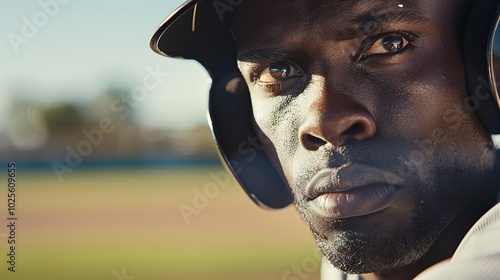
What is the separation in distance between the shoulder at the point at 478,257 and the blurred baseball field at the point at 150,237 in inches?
131

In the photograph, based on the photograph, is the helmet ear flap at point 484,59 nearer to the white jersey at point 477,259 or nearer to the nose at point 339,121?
the nose at point 339,121

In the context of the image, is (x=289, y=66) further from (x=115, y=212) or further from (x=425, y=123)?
(x=115, y=212)

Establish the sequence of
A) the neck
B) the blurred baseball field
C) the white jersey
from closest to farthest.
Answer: the white jersey
the neck
the blurred baseball field

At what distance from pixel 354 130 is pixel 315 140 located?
94 millimetres

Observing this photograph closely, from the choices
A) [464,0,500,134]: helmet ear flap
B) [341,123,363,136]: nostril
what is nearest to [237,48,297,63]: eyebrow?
[341,123,363,136]: nostril

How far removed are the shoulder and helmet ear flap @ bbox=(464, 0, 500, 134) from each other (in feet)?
1.65

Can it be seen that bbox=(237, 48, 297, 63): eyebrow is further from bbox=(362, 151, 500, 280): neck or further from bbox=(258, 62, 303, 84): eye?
bbox=(362, 151, 500, 280): neck

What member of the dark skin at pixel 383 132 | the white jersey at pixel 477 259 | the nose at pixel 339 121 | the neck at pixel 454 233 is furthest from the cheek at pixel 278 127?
the white jersey at pixel 477 259

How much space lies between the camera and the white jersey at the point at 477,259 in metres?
0.85

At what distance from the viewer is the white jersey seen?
849 millimetres

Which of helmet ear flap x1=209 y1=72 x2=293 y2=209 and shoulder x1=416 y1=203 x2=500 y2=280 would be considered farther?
helmet ear flap x1=209 y1=72 x2=293 y2=209

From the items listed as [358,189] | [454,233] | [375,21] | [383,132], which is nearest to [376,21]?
[375,21]

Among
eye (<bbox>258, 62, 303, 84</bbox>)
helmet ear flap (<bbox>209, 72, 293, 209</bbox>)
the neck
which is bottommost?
helmet ear flap (<bbox>209, 72, 293, 209</bbox>)

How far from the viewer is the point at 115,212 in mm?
16500
